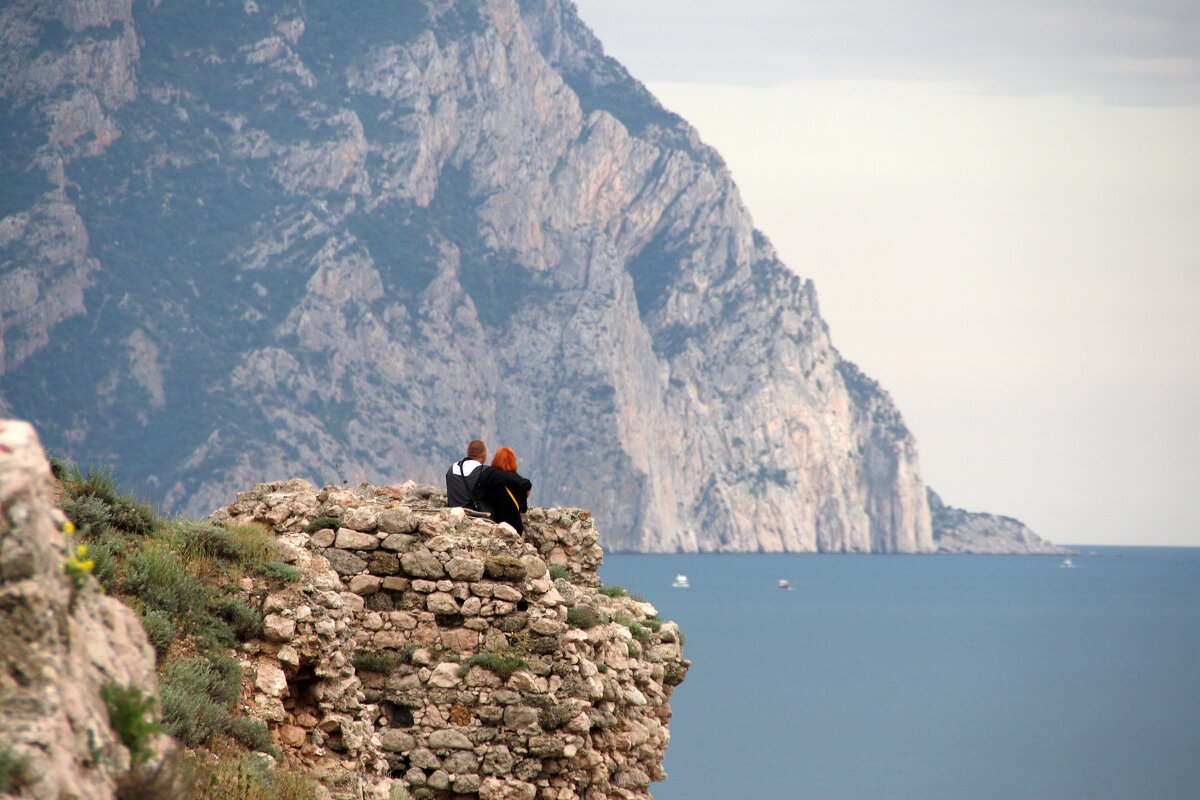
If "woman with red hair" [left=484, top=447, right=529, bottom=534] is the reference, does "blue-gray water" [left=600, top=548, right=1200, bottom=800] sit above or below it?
below

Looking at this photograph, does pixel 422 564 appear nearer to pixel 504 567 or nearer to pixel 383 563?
pixel 383 563

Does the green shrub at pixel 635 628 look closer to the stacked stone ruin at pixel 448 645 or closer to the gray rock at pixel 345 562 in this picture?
the stacked stone ruin at pixel 448 645

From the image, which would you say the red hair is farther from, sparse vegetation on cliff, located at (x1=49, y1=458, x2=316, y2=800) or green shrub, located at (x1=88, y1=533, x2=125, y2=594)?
green shrub, located at (x1=88, y1=533, x2=125, y2=594)

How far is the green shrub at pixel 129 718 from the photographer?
14.7ft

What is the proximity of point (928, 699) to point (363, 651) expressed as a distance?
70220 mm

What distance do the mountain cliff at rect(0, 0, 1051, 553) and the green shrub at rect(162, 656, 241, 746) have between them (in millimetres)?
117826

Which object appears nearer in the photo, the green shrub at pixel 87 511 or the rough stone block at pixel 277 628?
the green shrub at pixel 87 511

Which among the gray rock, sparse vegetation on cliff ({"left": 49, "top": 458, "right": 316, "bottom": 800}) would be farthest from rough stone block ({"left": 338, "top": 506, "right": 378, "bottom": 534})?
sparse vegetation on cliff ({"left": 49, "top": 458, "right": 316, "bottom": 800})

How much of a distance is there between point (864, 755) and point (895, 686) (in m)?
22.4

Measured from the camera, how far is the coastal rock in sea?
4.02 meters

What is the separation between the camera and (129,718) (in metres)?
4.51

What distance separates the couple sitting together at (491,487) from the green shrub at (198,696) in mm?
3491

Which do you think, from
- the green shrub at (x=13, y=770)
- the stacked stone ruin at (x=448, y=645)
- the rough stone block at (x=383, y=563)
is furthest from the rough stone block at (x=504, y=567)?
the green shrub at (x=13, y=770)

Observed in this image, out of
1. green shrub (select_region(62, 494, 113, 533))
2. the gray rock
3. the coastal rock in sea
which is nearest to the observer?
the coastal rock in sea
